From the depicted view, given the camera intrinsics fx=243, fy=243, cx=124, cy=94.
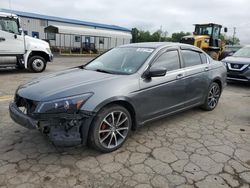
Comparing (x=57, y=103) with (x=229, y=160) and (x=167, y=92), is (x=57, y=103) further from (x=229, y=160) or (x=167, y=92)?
(x=229, y=160)

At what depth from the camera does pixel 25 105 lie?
336 centimetres

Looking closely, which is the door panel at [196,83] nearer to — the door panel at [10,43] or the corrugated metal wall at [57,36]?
the door panel at [10,43]

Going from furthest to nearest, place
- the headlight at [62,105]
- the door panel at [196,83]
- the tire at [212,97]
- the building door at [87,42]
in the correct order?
the building door at [87,42]
the tire at [212,97]
the door panel at [196,83]
the headlight at [62,105]

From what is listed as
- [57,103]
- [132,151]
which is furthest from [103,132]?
[57,103]

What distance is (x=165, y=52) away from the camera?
4.35 metres

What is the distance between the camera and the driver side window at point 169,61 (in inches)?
165

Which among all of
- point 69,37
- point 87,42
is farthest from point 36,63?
point 69,37

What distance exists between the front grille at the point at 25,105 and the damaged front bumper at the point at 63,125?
106 millimetres

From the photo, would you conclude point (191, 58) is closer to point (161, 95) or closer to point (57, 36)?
point (161, 95)

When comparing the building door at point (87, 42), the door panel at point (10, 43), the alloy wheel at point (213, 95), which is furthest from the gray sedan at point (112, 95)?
the building door at point (87, 42)

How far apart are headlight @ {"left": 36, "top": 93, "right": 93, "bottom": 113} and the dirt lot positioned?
0.72 metres

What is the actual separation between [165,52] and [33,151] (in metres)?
2.71

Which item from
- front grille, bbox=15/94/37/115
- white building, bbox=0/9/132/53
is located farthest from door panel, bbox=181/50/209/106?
white building, bbox=0/9/132/53

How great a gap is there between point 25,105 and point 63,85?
60 cm
